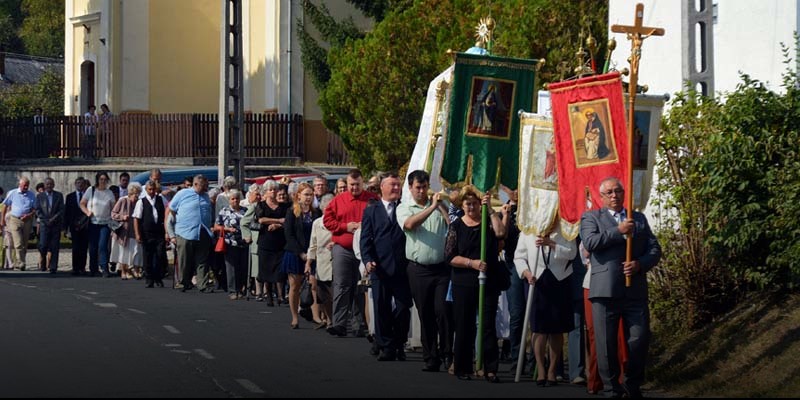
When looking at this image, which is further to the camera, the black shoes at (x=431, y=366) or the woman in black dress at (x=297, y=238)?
the woman in black dress at (x=297, y=238)

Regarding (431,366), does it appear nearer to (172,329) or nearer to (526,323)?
(526,323)

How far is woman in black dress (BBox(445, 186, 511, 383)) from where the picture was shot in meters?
14.2

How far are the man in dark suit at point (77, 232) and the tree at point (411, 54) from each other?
5580 millimetres

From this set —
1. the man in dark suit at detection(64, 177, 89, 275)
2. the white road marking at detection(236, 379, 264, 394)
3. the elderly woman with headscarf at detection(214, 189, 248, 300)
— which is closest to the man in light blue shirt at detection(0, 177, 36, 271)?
the man in dark suit at detection(64, 177, 89, 275)

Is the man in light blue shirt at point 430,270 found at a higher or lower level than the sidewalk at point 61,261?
higher

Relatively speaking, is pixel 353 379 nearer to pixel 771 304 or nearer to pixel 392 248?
pixel 392 248

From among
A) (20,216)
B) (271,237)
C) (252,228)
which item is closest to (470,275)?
(271,237)

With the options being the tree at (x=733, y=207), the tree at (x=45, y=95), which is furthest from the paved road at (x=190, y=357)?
the tree at (x=45, y=95)

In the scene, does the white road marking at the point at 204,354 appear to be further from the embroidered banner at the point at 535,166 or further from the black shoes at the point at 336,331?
the embroidered banner at the point at 535,166

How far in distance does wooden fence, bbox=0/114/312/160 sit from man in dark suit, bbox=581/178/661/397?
1144 inches

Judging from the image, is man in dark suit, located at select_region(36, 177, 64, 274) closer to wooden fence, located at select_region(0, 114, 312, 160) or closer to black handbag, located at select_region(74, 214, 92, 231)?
black handbag, located at select_region(74, 214, 92, 231)

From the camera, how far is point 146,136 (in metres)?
42.7

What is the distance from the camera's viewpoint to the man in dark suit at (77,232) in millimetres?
29283

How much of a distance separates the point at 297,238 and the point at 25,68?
62.9 metres
